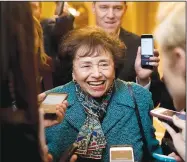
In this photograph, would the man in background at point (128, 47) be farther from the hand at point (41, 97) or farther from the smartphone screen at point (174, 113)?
the hand at point (41, 97)

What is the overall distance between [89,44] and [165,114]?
1.17 ft

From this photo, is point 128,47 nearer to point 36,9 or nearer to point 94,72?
point 94,72

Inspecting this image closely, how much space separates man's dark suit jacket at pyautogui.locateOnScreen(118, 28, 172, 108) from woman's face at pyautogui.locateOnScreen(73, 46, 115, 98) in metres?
0.06

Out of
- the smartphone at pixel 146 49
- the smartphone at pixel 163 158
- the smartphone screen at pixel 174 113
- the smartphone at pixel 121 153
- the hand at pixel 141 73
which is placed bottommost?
the smartphone at pixel 163 158

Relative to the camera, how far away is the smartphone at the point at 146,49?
1266 millimetres

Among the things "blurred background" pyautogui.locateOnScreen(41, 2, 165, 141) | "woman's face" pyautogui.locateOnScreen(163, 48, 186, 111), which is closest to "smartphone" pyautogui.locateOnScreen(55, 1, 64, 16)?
"blurred background" pyautogui.locateOnScreen(41, 2, 165, 141)

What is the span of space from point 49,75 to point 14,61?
5.2 inches

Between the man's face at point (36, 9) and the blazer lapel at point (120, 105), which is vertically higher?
the man's face at point (36, 9)

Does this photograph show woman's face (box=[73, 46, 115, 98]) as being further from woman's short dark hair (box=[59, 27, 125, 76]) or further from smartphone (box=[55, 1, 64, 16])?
smartphone (box=[55, 1, 64, 16])

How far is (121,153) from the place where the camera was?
4.22 feet

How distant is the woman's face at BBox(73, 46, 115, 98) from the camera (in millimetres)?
1235

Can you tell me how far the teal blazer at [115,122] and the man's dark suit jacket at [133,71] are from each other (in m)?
0.02

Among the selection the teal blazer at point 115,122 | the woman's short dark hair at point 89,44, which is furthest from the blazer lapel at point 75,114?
the woman's short dark hair at point 89,44

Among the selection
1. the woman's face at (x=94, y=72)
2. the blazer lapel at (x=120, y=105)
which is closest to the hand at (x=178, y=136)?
the blazer lapel at (x=120, y=105)
